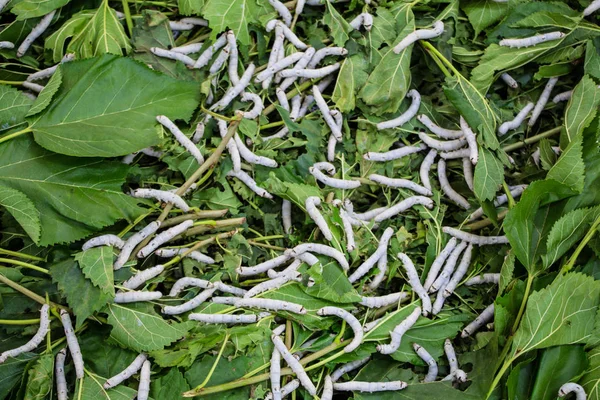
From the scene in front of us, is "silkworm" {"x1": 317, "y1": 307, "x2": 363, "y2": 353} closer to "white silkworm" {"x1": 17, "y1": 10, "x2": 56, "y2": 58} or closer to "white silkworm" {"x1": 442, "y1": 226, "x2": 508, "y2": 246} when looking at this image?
"white silkworm" {"x1": 442, "y1": 226, "x2": 508, "y2": 246}

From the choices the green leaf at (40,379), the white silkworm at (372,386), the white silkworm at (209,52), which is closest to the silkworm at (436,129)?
the white silkworm at (209,52)

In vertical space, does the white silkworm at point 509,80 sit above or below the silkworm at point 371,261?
above

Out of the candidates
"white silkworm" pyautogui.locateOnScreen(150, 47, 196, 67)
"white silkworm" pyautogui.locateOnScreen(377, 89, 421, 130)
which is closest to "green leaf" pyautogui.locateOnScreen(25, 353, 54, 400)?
"white silkworm" pyautogui.locateOnScreen(150, 47, 196, 67)

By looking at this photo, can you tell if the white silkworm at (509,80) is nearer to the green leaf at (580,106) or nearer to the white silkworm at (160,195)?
Answer: the green leaf at (580,106)

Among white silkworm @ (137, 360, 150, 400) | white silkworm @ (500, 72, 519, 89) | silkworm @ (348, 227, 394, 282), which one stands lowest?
white silkworm @ (137, 360, 150, 400)

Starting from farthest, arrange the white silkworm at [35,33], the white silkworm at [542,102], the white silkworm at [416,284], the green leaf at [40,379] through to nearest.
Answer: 1. the white silkworm at [542,102]
2. the white silkworm at [35,33]
3. the white silkworm at [416,284]
4. the green leaf at [40,379]

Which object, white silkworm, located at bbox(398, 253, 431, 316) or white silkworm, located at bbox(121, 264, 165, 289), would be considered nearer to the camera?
white silkworm, located at bbox(121, 264, 165, 289)

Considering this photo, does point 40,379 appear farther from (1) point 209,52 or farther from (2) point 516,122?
(2) point 516,122

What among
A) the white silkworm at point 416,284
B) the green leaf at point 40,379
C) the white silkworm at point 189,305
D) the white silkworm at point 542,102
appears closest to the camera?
the green leaf at point 40,379
